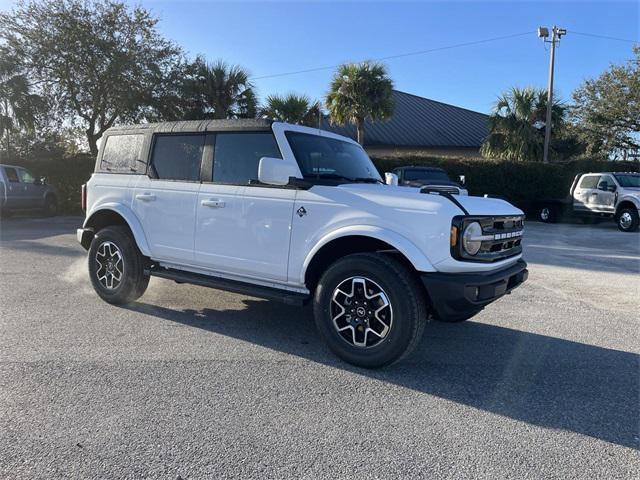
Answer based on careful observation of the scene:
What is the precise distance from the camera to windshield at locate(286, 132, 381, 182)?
461 centimetres

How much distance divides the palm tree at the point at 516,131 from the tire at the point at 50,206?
66.0 feet

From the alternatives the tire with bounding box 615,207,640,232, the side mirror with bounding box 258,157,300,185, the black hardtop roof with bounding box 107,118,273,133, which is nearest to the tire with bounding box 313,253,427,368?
the side mirror with bounding box 258,157,300,185

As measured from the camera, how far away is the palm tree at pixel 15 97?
62.3 ft

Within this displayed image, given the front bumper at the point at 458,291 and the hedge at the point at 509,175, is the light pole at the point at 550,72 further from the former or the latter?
the front bumper at the point at 458,291

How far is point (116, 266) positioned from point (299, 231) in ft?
8.29

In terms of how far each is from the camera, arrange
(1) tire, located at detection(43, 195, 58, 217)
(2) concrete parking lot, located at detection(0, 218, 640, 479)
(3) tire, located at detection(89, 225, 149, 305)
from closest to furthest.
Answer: (2) concrete parking lot, located at detection(0, 218, 640, 479) < (3) tire, located at detection(89, 225, 149, 305) < (1) tire, located at detection(43, 195, 58, 217)

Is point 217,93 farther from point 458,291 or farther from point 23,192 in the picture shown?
point 458,291

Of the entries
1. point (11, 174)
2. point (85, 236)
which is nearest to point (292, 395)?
point (85, 236)

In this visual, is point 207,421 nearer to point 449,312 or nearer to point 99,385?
point 99,385

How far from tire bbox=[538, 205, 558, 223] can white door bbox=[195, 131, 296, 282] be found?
1739 cm

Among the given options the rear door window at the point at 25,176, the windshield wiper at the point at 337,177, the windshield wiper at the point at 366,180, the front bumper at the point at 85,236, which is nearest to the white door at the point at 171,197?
the front bumper at the point at 85,236

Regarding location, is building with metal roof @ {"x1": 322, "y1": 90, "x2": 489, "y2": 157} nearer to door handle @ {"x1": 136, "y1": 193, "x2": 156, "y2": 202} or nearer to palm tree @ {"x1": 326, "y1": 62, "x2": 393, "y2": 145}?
palm tree @ {"x1": 326, "y1": 62, "x2": 393, "y2": 145}

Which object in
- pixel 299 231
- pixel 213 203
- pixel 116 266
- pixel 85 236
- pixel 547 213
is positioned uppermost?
pixel 547 213

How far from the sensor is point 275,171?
4.13 metres
